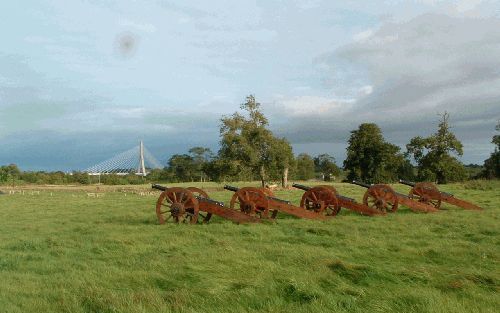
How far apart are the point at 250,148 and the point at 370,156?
15086 millimetres

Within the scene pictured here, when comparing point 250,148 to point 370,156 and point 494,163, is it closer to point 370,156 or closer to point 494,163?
point 370,156

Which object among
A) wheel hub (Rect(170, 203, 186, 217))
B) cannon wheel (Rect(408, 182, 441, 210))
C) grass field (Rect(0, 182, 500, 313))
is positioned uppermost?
cannon wheel (Rect(408, 182, 441, 210))

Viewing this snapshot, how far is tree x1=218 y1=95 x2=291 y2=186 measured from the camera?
1516 inches

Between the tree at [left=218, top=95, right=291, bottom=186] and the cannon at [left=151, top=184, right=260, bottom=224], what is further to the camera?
the tree at [left=218, top=95, right=291, bottom=186]

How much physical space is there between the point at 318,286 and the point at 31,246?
21.0 ft

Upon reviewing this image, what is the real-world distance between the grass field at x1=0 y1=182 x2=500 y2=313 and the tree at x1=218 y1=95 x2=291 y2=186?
2666cm

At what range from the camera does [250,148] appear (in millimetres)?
38281

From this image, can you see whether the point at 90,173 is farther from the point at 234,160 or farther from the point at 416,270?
the point at 416,270

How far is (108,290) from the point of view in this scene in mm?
5422

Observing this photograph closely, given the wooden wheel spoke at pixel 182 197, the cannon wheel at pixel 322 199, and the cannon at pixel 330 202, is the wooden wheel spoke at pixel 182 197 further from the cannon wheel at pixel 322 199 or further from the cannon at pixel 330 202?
the cannon at pixel 330 202

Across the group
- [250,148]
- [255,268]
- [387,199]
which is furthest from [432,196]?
[250,148]

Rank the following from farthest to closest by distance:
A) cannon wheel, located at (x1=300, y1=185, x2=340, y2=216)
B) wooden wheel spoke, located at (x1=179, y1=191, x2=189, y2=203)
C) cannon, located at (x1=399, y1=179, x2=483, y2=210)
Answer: cannon, located at (x1=399, y1=179, x2=483, y2=210)
cannon wheel, located at (x1=300, y1=185, x2=340, y2=216)
wooden wheel spoke, located at (x1=179, y1=191, x2=189, y2=203)

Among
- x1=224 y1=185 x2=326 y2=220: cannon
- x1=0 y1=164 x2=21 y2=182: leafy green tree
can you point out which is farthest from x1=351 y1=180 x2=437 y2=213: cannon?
x1=0 y1=164 x2=21 y2=182: leafy green tree

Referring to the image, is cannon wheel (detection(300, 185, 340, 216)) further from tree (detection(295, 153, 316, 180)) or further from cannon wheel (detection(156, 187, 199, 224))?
tree (detection(295, 153, 316, 180))
